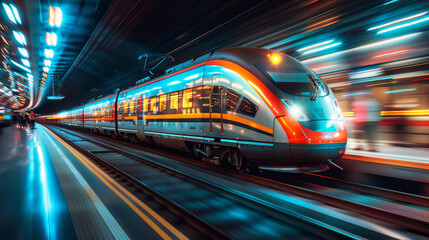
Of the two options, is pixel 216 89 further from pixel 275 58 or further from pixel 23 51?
pixel 23 51

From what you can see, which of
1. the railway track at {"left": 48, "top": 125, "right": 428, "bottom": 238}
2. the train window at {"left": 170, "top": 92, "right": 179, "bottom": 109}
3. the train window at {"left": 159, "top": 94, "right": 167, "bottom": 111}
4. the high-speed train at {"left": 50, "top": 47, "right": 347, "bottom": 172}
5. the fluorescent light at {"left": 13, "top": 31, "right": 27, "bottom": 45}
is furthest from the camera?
the fluorescent light at {"left": 13, "top": 31, "right": 27, "bottom": 45}

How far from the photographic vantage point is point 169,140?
7.89m

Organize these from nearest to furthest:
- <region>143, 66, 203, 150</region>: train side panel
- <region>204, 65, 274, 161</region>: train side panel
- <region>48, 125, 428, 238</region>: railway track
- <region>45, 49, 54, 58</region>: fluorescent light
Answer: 1. <region>48, 125, 428, 238</region>: railway track
2. <region>204, 65, 274, 161</region>: train side panel
3. <region>143, 66, 203, 150</region>: train side panel
4. <region>45, 49, 54, 58</region>: fluorescent light

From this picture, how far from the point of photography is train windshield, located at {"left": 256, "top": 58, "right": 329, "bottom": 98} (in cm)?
481

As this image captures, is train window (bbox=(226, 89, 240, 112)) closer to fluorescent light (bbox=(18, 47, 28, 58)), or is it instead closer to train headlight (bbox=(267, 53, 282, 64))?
train headlight (bbox=(267, 53, 282, 64))

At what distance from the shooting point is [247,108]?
4.96 m

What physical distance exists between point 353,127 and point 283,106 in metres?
5.37

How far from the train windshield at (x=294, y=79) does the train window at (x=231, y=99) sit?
0.76 m

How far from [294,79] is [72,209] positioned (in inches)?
180

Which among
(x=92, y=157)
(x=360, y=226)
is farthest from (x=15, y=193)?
(x=360, y=226)

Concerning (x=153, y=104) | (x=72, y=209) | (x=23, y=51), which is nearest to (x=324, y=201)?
(x=72, y=209)

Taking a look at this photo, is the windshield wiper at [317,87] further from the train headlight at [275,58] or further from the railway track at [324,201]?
the railway track at [324,201]

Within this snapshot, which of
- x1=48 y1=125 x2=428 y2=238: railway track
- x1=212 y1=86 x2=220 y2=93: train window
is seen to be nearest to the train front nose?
x1=48 y1=125 x2=428 y2=238: railway track

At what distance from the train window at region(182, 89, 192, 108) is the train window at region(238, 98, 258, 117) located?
2.04 metres
